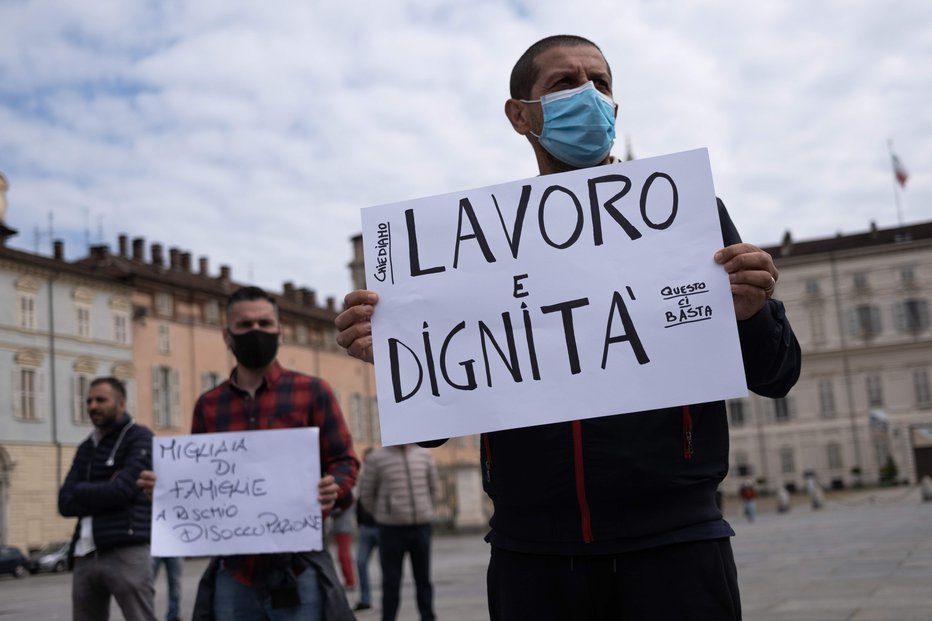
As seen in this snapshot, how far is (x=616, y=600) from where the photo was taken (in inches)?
101

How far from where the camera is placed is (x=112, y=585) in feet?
20.6

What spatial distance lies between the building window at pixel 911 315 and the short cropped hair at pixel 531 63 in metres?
86.8

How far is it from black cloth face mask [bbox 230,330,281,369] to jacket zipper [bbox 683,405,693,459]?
2816 mm

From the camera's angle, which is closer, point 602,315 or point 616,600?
point 616,600

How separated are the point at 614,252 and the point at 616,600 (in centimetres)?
88

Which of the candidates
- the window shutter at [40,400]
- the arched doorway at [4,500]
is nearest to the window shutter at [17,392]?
the window shutter at [40,400]

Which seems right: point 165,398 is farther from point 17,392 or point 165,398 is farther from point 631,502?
point 631,502

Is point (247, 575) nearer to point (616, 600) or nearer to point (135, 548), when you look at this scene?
point (135, 548)

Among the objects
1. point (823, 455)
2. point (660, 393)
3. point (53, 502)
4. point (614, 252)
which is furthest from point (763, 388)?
point (823, 455)

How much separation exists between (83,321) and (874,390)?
6034cm

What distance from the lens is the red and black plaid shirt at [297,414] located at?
5.04m

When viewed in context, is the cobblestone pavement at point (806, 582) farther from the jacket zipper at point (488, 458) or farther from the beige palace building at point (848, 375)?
the beige palace building at point (848, 375)

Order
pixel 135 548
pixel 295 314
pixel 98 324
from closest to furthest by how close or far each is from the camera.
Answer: pixel 135 548 < pixel 98 324 < pixel 295 314

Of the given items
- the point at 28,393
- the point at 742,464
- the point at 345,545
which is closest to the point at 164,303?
the point at 28,393
